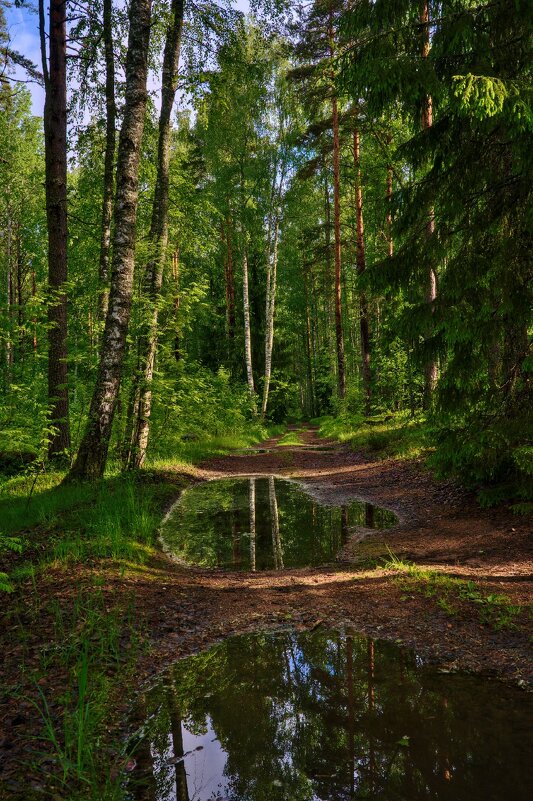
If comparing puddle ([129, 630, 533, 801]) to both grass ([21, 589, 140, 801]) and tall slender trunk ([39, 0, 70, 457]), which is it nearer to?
grass ([21, 589, 140, 801])

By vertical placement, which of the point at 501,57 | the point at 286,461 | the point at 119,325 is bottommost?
the point at 286,461

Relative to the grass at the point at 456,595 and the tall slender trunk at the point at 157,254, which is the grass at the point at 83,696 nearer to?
the grass at the point at 456,595

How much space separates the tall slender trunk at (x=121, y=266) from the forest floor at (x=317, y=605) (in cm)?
293

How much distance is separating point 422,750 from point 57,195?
11005mm

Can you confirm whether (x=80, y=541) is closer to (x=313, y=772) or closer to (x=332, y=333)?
(x=313, y=772)

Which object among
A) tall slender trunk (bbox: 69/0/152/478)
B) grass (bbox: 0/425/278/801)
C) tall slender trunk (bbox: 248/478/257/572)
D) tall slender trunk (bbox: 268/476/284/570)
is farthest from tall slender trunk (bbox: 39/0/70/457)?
tall slender trunk (bbox: 268/476/284/570)

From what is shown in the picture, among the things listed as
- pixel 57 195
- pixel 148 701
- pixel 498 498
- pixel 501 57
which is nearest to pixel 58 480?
pixel 57 195

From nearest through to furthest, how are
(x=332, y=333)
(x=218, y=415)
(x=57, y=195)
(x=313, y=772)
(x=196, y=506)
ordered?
(x=313, y=772) < (x=196, y=506) < (x=57, y=195) < (x=218, y=415) < (x=332, y=333)

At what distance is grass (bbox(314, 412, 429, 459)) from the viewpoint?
12.3 meters

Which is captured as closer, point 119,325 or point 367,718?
point 367,718

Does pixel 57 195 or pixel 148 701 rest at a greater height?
pixel 57 195

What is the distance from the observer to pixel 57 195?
401 inches

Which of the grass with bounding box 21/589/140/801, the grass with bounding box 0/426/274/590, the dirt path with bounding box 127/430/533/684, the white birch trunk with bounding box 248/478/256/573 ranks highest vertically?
the grass with bounding box 0/426/274/590

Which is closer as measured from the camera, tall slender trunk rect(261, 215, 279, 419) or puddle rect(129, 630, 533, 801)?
puddle rect(129, 630, 533, 801)
